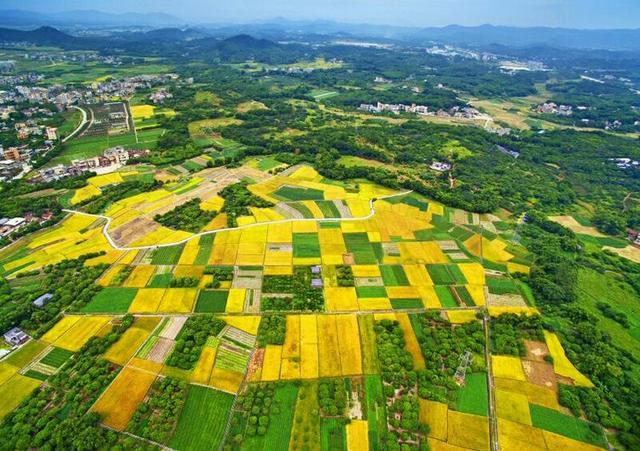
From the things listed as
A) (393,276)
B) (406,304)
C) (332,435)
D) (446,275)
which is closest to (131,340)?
(332,435)

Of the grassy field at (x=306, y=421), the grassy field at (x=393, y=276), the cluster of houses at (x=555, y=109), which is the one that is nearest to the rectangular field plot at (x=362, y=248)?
the grassy field at (x=393, y=276)

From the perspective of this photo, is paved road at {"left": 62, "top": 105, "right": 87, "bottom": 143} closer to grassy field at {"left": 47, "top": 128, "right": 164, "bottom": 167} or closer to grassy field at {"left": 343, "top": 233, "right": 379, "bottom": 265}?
grassy field at {"left": 47, "top": 128, "right": 164, "bottom": 167}

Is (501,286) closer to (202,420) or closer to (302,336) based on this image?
(302,336)

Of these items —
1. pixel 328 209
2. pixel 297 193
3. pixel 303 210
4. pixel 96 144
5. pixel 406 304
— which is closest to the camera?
pixel 406 304

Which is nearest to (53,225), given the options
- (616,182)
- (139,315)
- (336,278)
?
(139,315)

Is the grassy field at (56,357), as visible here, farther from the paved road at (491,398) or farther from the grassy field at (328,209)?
the grassy field at (328,209)
